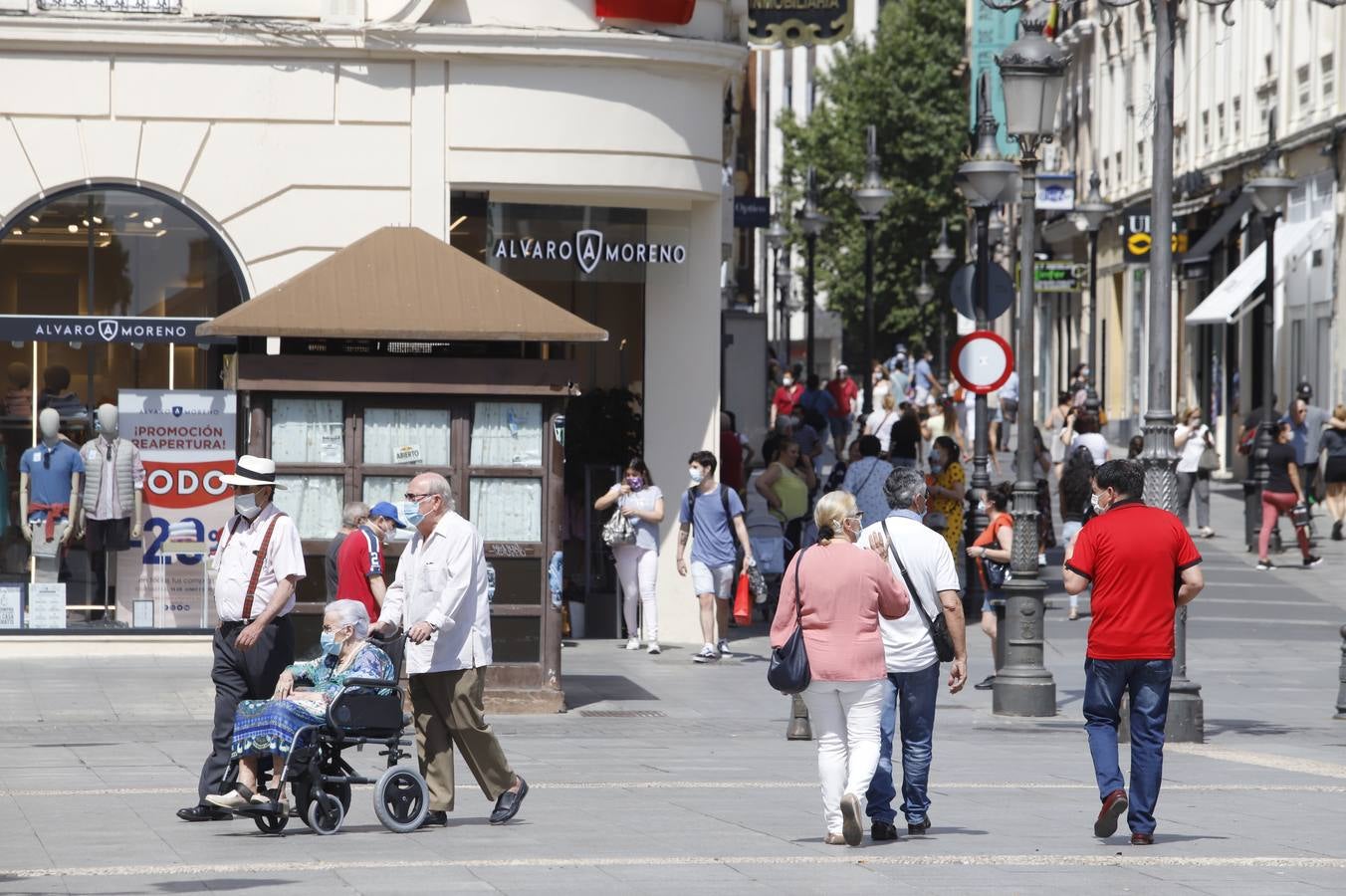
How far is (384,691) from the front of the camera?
35.4 feet

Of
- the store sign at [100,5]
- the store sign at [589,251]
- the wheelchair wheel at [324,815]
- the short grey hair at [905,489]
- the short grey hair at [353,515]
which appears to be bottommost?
the wheelchair wheel at [324,815]

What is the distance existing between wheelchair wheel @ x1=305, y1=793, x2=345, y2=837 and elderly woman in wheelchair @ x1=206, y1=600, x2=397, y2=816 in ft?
0.44

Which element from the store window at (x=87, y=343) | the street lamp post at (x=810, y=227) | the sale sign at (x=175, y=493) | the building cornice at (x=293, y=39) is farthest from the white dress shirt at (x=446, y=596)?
the street lamp post at (x=810, y=227)

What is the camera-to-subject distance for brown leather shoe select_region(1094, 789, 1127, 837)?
10.2 metres

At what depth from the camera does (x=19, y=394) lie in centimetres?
1950

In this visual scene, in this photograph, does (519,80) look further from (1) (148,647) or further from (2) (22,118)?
(1) (148,647)

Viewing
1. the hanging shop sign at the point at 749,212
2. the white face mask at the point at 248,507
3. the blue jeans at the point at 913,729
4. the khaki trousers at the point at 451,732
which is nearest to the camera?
the blue jeans at the point at 913,729

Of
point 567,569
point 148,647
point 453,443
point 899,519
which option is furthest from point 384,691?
point 567,569

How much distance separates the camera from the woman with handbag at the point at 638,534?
20.2 m

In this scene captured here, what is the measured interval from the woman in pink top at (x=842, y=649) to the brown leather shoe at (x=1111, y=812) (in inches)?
40.7

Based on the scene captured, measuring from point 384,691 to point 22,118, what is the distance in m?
10.2

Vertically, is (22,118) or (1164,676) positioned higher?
(22,118)

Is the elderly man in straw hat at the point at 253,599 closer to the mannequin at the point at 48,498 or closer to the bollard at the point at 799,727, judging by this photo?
the bollard at the point at 799,727

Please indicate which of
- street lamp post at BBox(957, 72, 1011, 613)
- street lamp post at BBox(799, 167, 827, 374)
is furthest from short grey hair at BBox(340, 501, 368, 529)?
street lamp post at BBox(799, 167, 827, 374)
